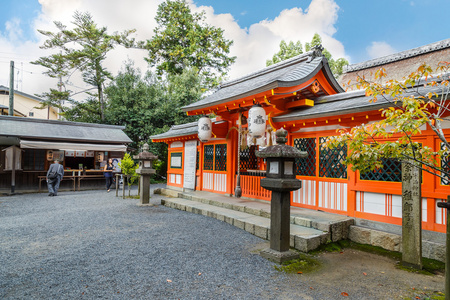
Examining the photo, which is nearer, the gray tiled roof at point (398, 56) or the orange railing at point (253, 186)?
the orange railing at point (253, 186)

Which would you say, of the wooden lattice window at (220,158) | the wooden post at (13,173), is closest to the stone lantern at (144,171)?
the wooden lattice window at (220,158)

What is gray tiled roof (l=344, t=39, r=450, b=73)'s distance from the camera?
16438mm

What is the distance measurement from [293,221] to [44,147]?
40.3ft

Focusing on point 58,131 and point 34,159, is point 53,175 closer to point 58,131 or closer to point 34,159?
point 34,159

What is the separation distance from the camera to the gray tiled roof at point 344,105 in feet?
16.1

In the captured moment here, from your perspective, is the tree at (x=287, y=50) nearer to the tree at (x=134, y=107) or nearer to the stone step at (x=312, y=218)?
the tree at (x=134, y=107)

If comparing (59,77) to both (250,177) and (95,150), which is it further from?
(250,177)

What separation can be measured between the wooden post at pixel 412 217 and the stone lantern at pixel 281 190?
1.68 metres

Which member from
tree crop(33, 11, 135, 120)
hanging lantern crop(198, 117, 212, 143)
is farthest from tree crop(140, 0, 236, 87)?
hanging lantern crop(198, 117, 212, 143)

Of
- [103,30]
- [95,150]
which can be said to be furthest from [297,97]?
[103,30]

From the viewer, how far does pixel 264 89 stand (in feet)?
22.0

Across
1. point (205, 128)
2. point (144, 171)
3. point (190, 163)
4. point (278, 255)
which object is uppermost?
point (205, 128)

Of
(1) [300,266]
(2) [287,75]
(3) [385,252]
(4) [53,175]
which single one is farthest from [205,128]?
(4) [53,175]

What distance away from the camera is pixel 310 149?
6809 millimetres
